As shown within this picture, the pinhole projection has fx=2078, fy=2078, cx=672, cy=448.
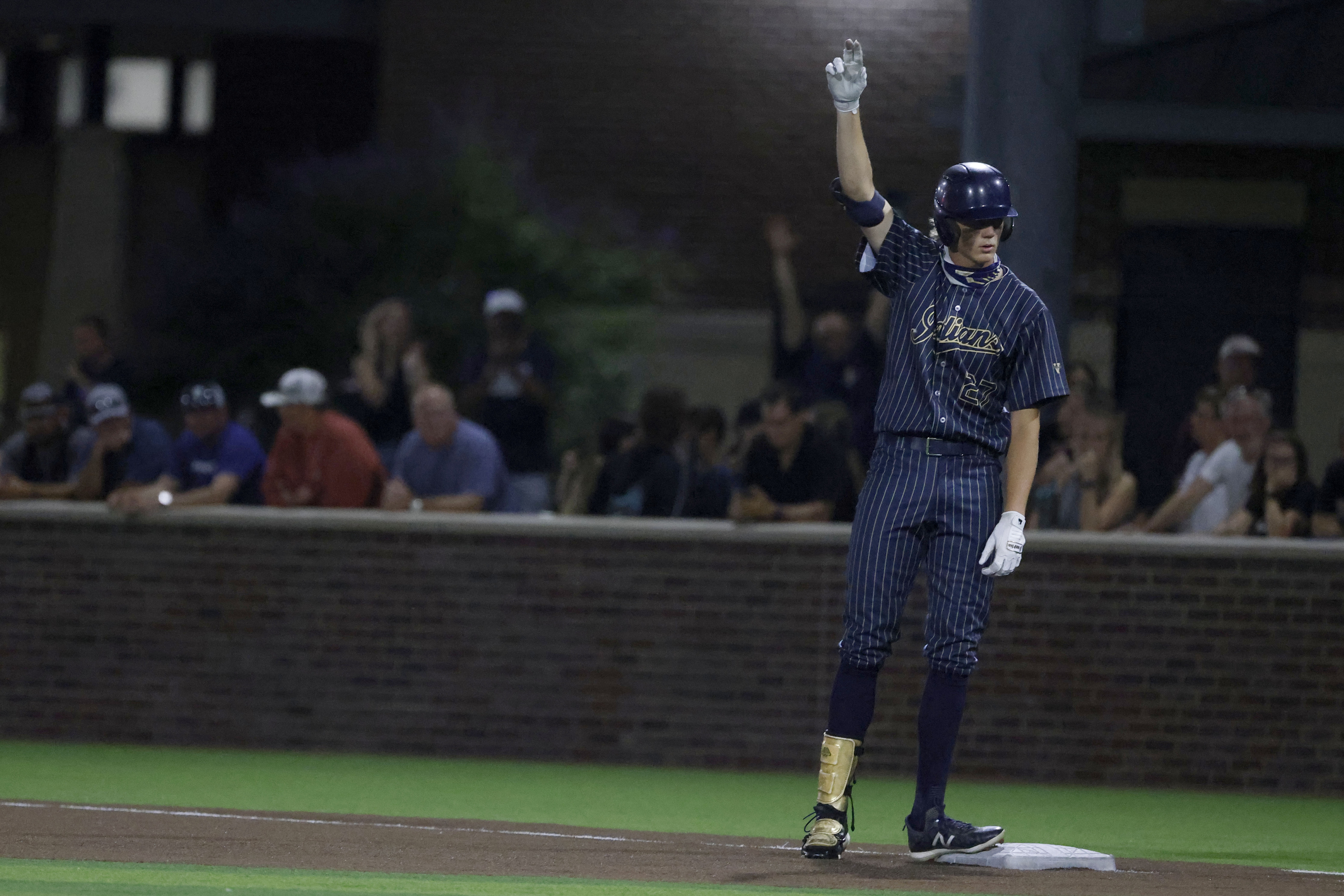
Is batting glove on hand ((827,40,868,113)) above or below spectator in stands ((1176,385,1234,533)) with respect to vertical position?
above

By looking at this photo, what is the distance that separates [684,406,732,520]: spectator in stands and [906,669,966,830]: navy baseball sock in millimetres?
4304

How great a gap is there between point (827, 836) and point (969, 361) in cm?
150

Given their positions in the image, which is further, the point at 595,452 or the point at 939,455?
the point at 595,452

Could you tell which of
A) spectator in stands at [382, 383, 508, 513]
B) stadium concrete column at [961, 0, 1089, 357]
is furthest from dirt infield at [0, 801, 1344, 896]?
stadium concrete column at [961, 0, 1089, 357]

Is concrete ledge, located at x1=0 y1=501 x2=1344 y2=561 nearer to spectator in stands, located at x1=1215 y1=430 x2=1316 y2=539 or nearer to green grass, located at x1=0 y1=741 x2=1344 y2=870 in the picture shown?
spectator in stands, located at x1=1215 y1=430 x2=1316 y2=539

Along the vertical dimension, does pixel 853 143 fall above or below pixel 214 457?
above

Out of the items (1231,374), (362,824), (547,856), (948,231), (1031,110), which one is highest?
(1031,110)

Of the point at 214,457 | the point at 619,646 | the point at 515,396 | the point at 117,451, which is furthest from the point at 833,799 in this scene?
the point at 117,451

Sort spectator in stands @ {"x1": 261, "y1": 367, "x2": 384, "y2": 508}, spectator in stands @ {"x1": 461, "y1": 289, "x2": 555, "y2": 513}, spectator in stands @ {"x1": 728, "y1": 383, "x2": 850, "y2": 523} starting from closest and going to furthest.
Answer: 1. spectator in stands @ {"x1": 728, "y1": 383, "x2": 850, "y2": 523}
2. spectator in stands @ {"x1": 261, "y1": 367, "x2": 384, "y2": 508}
3. spectator in stands @ {"x1": 461, "y1": 289, "x2": 555, "y2": 513}

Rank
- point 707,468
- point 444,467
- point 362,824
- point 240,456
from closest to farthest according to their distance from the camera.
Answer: point 362,824 → point 444,467 → point 707,468 → point 240,456

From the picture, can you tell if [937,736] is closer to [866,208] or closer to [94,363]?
[866,208]

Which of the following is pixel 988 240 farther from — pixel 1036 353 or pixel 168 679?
pixel 168 679

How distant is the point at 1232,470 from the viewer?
10.5 m

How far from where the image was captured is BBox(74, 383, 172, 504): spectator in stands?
11.3 metres
